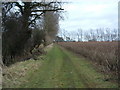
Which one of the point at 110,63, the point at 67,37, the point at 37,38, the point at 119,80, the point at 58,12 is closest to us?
the point at 119,80

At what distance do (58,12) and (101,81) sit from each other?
24094 mm

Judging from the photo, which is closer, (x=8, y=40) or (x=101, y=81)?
(x=101, y=81)

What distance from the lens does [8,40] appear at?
21.4 metres

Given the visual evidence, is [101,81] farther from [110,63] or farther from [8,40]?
[8,40]

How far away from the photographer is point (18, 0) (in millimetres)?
30531

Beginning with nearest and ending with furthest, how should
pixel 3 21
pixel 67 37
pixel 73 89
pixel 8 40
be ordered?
pixel 73 89
pixel 3 21
pixel 8 40
pixel 67 37

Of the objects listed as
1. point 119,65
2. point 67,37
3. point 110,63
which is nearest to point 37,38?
point 110,63

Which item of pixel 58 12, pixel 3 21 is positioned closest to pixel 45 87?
pixel 3 21

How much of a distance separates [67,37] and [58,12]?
131843 mm

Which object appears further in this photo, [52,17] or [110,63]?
[52,17]

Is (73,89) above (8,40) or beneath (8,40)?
beneath

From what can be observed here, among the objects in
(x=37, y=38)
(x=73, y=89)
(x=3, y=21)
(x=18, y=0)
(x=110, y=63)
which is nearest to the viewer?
(x=73, y=89)

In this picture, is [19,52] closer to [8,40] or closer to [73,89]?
[8,40]

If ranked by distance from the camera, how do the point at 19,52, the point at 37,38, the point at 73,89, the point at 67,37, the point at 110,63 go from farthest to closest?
1. the point at 67,37
2. the point at 37,38
3. the point at 19,52
4. the point at 110,63
5. the point at 73,89
